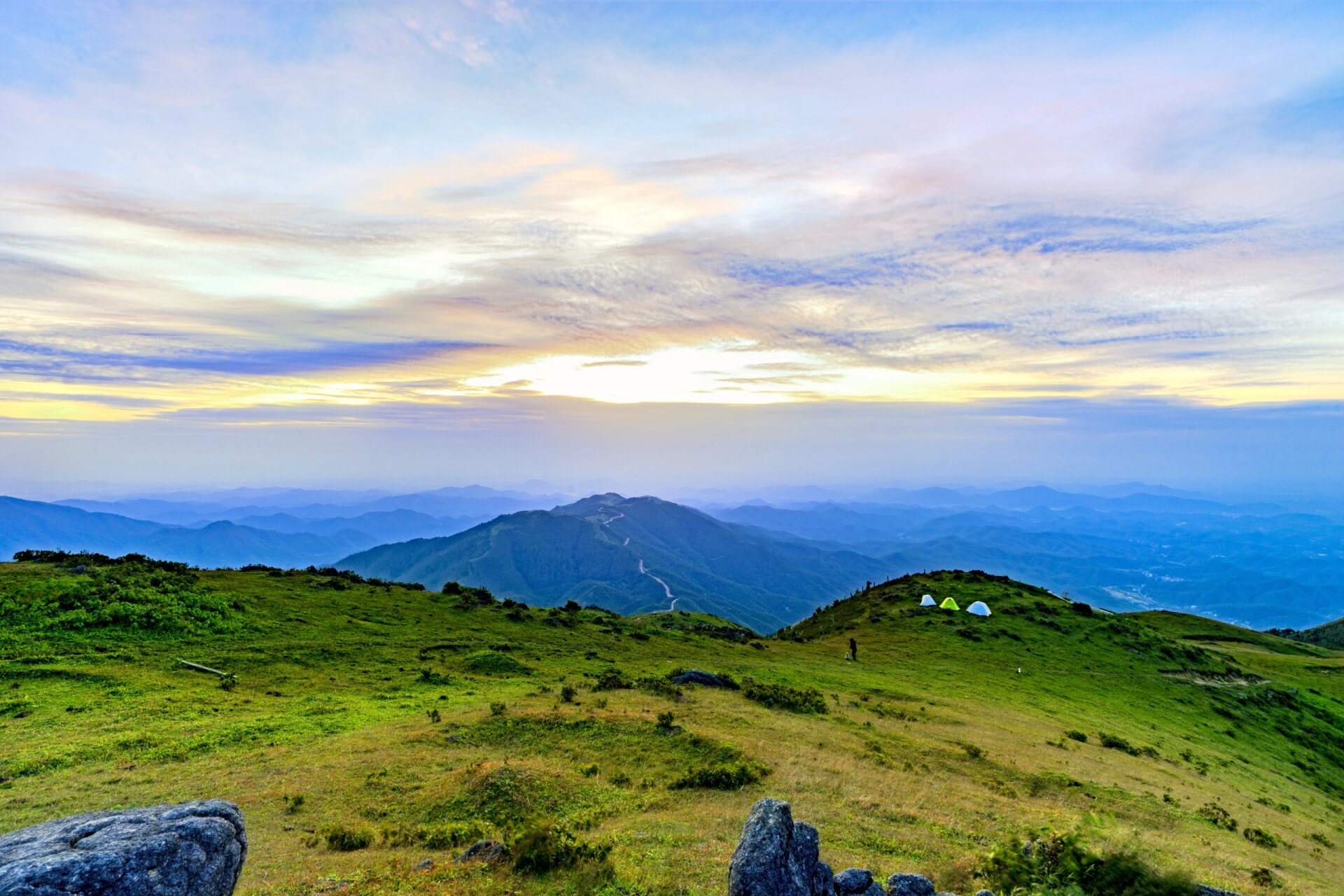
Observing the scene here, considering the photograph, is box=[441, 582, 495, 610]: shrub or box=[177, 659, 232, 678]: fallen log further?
box=[441, 582, 495, 610]: shrub

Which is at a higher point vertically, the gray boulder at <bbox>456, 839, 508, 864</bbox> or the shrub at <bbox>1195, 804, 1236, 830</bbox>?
the shrub at <bbox>1195, 804, 1236, 830</bbox>

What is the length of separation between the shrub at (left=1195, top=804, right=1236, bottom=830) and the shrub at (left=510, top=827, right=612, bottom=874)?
2892cm

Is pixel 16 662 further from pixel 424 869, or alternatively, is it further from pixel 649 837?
pixel 649 837

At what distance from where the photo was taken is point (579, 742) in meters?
26.9

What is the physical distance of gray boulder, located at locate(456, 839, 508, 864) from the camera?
1628 centimetres

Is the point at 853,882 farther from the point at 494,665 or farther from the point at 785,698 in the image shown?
the point at 494,665

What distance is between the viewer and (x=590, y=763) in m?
24.6

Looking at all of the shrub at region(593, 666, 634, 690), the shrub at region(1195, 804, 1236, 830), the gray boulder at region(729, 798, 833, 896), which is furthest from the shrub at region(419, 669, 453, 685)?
the shrub at region(1195, 804, 1236, 830)

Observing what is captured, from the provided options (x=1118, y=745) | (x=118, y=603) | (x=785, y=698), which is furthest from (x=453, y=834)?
(x=1118, y=745)

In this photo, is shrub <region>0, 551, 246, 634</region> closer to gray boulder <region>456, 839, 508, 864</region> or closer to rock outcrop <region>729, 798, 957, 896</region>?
gray boulder <region>456, 839, 508, 864</region>

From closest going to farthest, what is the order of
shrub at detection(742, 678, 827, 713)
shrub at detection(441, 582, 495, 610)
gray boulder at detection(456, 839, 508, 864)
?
gray boulder at detection(456, 839, 508, 864) < shrub at detection(742, 678, 827, 713) < shrub at detection(441, 582, 495, 610)

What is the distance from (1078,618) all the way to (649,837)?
7946cm

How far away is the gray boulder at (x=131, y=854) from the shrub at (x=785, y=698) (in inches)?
1156

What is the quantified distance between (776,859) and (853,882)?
305 cm
